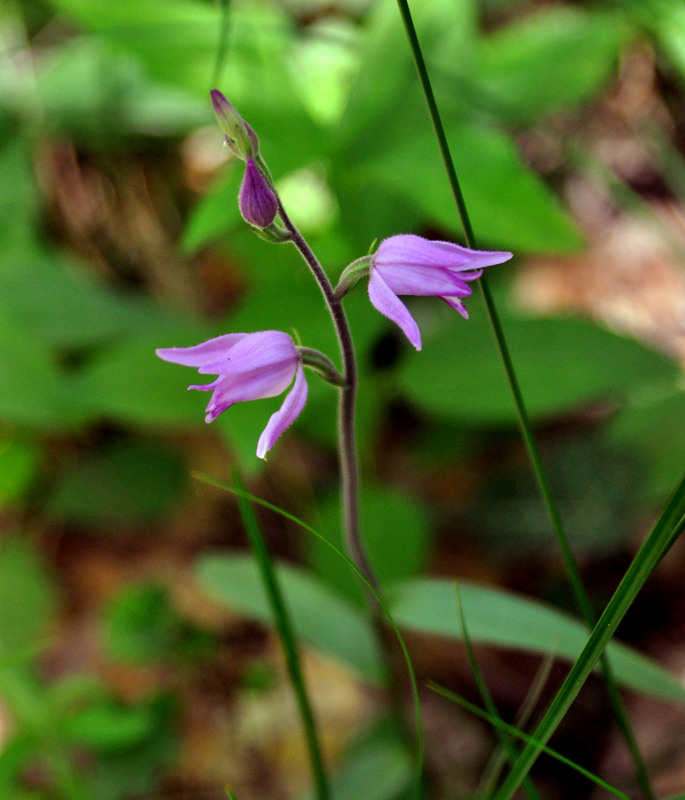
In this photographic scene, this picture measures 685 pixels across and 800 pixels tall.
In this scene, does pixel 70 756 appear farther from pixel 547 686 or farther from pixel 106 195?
pixel 106 195

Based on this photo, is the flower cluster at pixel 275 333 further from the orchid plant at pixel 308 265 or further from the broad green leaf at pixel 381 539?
the broad green leaf at pixel 381 539

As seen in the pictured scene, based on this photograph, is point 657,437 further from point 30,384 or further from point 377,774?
point 30,384

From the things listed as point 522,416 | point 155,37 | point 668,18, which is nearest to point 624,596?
point 522,416

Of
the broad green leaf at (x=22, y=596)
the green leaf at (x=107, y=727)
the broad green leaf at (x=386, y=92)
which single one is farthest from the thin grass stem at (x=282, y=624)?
the broad green leaf at (x=22, y=596)

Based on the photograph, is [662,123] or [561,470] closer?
[561,470]

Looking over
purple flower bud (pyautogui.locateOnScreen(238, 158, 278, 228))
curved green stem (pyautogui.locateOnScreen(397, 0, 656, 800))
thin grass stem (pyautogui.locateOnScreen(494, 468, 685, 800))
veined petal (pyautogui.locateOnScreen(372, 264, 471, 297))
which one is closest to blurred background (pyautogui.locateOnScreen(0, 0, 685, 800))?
curved green stem (pyautogui.locateOnScreen(397, 0, 656, 800))

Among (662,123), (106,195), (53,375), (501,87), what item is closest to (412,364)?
(501,87)
